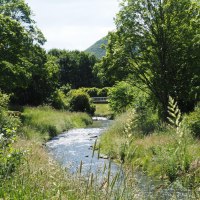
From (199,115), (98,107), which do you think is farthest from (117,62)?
(98,107)

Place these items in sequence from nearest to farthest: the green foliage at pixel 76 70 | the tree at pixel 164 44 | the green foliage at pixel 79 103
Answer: the tree at pixel 164 44
the green foliage at pixel 79 103
the green foliage at pixel 76 70

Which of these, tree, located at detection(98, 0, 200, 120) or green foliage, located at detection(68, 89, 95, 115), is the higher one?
tree, located at detection(98, 0, 200, 120)

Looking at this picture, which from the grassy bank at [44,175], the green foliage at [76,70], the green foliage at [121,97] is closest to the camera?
the grassy bank at [44,175]

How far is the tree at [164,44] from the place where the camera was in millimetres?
23266

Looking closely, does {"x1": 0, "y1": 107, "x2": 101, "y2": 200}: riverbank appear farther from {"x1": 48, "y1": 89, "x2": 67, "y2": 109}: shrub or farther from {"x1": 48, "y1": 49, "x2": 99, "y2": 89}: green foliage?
{"x1": 48, "y1": 49, "x2": 99, "y2": 89}: green foliage

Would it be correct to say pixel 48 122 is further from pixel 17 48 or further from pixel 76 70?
pixel 76 70

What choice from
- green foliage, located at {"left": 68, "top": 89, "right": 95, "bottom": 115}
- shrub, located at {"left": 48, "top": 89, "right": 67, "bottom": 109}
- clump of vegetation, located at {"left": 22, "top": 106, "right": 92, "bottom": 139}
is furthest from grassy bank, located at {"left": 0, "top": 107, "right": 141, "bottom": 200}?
shrub, located at {"left": 48, "top": 89, "right": 67, "bottom": 109}

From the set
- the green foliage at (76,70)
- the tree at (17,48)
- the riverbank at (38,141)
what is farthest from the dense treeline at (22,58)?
the green foliage at (76,70)

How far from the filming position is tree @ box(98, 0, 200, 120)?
23.3 meters

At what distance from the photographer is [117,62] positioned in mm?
24531

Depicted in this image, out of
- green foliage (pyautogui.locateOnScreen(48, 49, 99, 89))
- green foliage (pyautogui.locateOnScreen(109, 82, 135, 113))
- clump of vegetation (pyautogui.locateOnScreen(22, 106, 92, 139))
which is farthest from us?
green foliage (pyautogui.locateOnScreen(48, 49, 99, 89))

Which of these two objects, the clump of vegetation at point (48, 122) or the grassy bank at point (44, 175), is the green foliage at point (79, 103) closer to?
the clump of vegetation at point (48, 122)

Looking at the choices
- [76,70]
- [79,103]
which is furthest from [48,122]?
[76,70]

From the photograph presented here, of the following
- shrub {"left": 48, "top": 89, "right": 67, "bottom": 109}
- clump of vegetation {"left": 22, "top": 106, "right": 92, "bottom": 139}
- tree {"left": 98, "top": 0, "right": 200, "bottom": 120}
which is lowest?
clump of vegetation {"left": 22, "top": 106, "right": 92, "bottom": 139}
